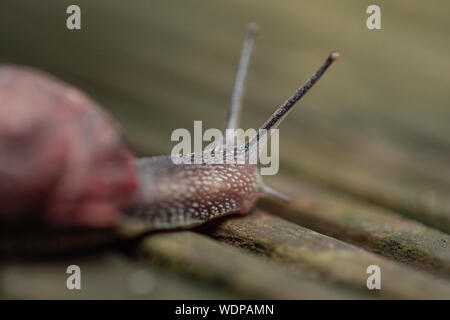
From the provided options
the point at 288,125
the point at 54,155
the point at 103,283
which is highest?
the point at 288,125

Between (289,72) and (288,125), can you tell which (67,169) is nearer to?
(288,125)

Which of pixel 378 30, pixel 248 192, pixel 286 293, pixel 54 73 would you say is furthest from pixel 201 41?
pixel 286 293

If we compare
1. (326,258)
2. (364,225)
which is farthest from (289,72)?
(326,258)

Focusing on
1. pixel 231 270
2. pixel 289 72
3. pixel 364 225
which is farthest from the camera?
pixel 289 72

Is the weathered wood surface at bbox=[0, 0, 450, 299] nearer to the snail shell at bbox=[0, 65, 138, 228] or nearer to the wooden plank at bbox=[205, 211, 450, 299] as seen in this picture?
the wooden plank at bbox=[205, 211, 450, 299]

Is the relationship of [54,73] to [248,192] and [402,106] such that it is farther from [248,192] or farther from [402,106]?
[402,106]

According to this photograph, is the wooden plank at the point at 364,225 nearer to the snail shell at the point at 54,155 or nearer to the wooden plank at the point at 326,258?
the wooden plank at the point at 326,258
